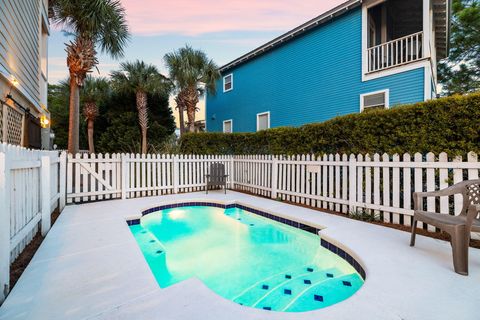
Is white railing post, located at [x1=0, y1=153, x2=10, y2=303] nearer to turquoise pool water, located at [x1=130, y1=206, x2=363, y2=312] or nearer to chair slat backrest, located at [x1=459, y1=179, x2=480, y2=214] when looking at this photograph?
turquoise pool water, located at [x1=130, y1=206, x2=363, y2=312]

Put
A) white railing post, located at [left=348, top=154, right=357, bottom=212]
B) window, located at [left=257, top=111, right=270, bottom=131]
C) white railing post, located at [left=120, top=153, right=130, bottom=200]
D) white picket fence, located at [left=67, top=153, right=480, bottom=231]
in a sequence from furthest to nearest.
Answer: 1. window, located at [left=257, top=111, right=270, bottom=131]
2. white railing post, located at [left=120, top=153, right=130, bottom=200]
3. white railing post, located at [left=348, top=154, right=357, bottom=212]
4. white picket fence, located at [left=67, top=153, right=480, bottom=231]

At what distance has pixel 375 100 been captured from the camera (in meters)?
7.98

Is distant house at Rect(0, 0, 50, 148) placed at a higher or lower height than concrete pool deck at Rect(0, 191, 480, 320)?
higher

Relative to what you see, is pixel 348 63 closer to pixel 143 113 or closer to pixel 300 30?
pixel 300 30

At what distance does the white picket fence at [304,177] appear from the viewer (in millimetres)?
3473

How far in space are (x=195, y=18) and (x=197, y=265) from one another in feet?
28.7

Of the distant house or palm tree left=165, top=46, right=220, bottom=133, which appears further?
palm tree left=165, top=46, right=220, bottom=133

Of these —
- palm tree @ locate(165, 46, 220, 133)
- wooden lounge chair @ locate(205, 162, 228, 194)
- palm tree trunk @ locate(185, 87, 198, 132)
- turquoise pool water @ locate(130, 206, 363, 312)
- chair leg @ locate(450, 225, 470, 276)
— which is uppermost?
palm tree @ locate(165, 46, 220, 133)

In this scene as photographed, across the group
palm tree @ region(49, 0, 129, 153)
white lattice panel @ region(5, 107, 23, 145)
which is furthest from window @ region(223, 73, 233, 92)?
white lattice panel @ region(5, 107, 23, 145)

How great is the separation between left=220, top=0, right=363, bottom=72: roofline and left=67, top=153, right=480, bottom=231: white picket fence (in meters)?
6.54

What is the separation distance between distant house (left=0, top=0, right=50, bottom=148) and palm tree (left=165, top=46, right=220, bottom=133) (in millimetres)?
5595

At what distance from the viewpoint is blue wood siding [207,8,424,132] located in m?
7.93

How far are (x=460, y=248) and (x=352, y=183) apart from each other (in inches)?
87.7

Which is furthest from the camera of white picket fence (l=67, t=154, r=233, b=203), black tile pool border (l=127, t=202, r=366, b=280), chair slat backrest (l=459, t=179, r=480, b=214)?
white picket fence (l=67, t=154, r=233, b=203)
